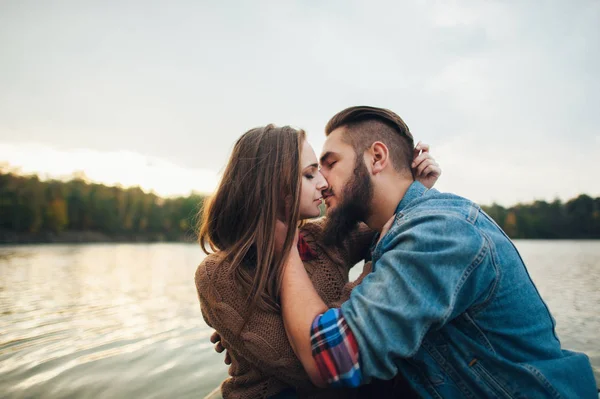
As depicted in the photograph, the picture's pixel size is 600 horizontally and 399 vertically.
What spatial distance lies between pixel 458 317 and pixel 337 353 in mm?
636

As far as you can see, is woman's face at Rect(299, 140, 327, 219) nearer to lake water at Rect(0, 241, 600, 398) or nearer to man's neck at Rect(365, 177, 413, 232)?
man's neck at Rect(365, 177, 413, 232)

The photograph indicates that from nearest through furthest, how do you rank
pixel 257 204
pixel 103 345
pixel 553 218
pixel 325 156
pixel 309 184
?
pixel 257 204 → pixel 309 184 → pixel 325 156 → pixel 103 345 → pixel 553 218

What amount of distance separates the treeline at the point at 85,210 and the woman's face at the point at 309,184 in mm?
49865

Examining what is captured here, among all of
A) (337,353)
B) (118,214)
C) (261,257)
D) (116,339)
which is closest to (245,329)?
(261,257)

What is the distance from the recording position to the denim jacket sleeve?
1475 mm

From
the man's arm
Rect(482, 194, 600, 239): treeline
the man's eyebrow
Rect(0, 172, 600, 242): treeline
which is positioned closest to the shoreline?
Rect(0, 172, 600, 242): treeline

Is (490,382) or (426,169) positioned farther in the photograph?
(426,169)

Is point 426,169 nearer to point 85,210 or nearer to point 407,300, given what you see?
point 407,300

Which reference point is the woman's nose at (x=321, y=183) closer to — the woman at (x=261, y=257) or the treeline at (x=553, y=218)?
the woman at (x=261, y=257)

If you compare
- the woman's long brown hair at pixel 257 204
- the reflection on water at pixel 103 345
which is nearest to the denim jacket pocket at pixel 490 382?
the woman's long brown hair at pixel 257 204

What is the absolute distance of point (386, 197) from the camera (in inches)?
98.8

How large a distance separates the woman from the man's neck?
265 millimetres

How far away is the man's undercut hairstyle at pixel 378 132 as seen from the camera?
2.64 metres

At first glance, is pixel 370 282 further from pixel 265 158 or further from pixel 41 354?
pixel 41 354
